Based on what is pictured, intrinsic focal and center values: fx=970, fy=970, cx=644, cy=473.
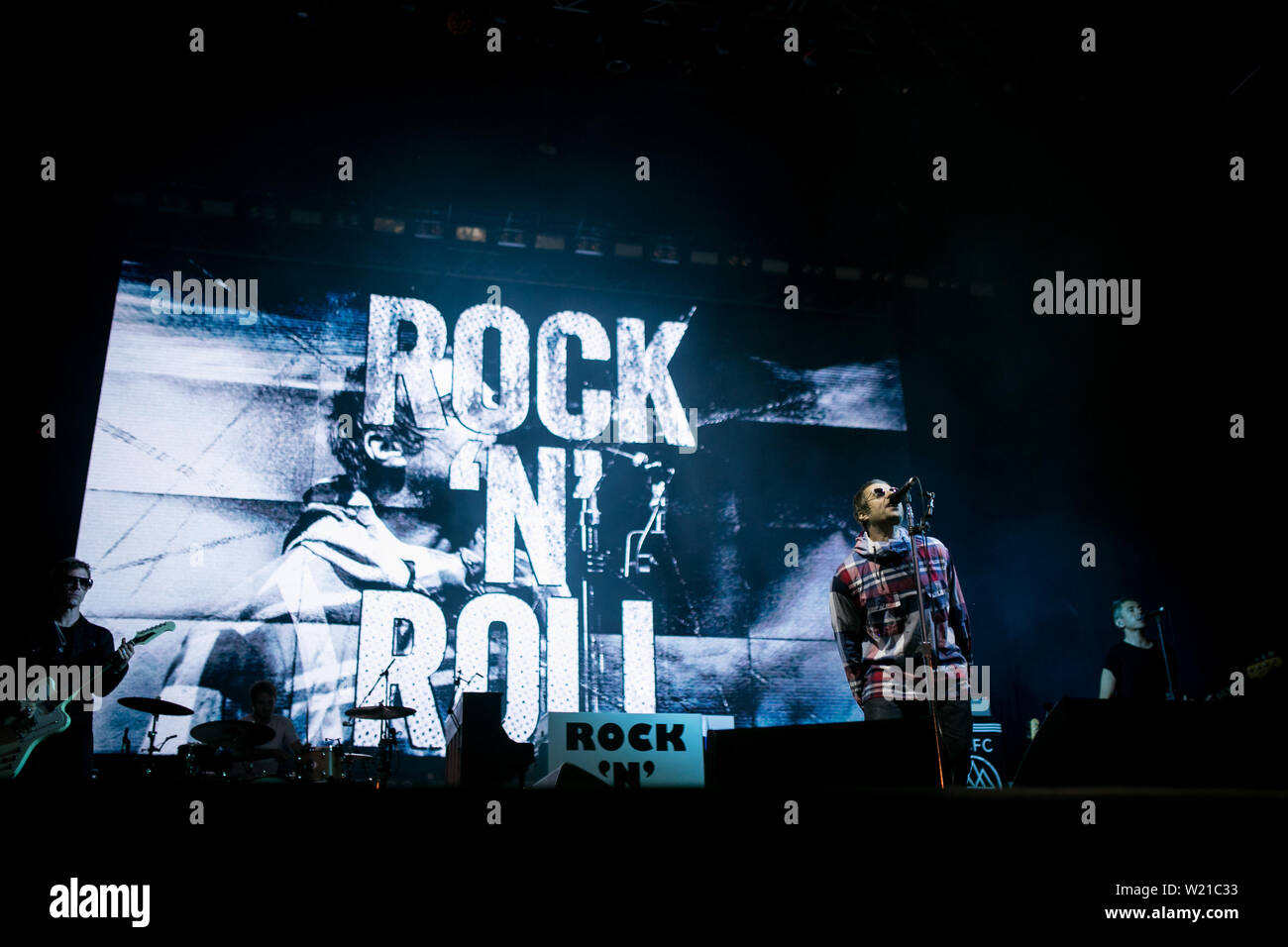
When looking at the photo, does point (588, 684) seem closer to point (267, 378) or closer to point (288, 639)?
point (288, 639)

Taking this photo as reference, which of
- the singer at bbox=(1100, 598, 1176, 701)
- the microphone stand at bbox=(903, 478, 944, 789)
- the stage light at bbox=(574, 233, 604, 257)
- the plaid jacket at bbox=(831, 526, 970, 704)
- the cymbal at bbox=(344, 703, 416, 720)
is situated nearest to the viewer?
the microphone stand at bbox=(903, 478, 944, 789)

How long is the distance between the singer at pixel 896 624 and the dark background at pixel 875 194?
3.72 m

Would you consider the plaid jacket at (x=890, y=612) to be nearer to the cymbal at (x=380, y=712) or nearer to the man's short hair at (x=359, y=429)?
the cymbal at (x=380, y=712)

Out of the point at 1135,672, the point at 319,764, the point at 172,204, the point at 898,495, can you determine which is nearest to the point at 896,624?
the point at 898,495

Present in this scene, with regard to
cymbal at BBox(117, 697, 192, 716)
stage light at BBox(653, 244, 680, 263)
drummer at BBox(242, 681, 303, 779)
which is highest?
stage light at BBox(653, 244, 680, 263)

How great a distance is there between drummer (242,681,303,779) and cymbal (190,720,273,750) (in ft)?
0.46

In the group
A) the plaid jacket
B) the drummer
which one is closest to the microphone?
the plaid jacket

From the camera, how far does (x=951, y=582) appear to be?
3678 millimetres

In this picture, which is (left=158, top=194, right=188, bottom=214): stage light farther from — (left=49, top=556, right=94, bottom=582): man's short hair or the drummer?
the drummer

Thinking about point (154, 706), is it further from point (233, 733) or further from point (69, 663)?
point (69, 663)

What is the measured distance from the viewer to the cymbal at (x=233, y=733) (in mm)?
5230

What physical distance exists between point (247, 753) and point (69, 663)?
1.16 m

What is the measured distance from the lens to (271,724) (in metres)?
5.80

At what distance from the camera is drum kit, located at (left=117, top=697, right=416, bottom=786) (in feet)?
16.9
